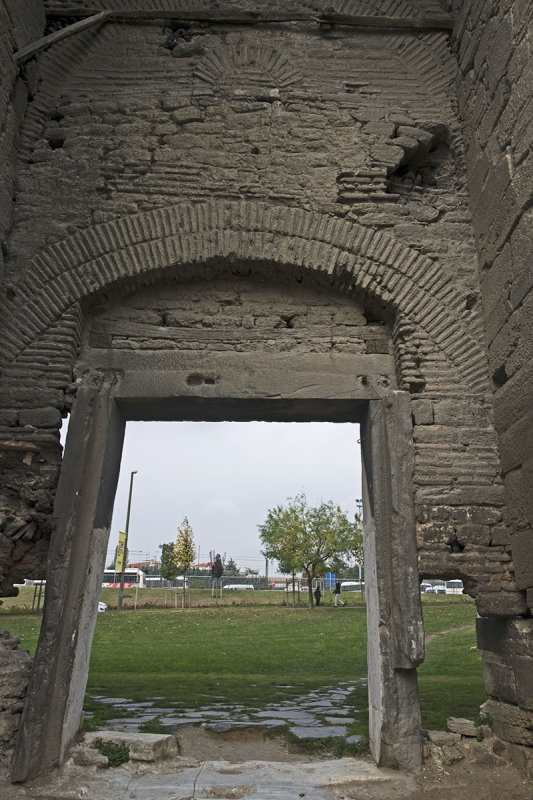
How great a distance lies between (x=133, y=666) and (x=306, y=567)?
13.4 metres

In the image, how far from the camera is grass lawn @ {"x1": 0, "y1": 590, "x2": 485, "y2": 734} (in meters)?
5.83

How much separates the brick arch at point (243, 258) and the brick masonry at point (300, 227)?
2cm

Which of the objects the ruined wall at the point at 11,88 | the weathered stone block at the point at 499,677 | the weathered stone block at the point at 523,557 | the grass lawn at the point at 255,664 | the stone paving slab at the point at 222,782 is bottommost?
the stone paving slab at the point at 222,782

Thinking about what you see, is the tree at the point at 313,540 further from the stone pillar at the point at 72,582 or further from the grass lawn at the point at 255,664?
the stone pillar at the point at 72,582

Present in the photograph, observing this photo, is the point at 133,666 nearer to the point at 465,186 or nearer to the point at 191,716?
the point at 191,716

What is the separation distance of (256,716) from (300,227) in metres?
4.54

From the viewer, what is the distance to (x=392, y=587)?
4148 millimetres

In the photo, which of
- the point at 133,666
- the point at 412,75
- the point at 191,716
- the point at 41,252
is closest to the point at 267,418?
the point at 41,252

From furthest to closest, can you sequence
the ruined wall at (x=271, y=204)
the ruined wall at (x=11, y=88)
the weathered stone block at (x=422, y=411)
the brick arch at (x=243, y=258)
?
1. the ruined wall at (x=11, y=88)
2. the brick arch at (x=243, y=258)
3. the weathered stone block at (x=422, y=411)
4. the ruined wall at (x=271, y=204)

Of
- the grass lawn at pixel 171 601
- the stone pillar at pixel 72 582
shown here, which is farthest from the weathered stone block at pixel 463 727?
the grass lawn at pixel 171 601

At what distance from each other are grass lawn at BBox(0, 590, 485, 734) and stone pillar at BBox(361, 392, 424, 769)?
0.84 meters

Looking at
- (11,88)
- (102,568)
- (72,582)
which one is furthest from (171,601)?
(11,88)

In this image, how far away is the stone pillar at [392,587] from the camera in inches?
153

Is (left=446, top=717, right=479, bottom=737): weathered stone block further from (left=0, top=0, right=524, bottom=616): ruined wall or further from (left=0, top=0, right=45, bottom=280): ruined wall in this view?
(left=0, top=0, right=45, bottom=280): ruined wall
